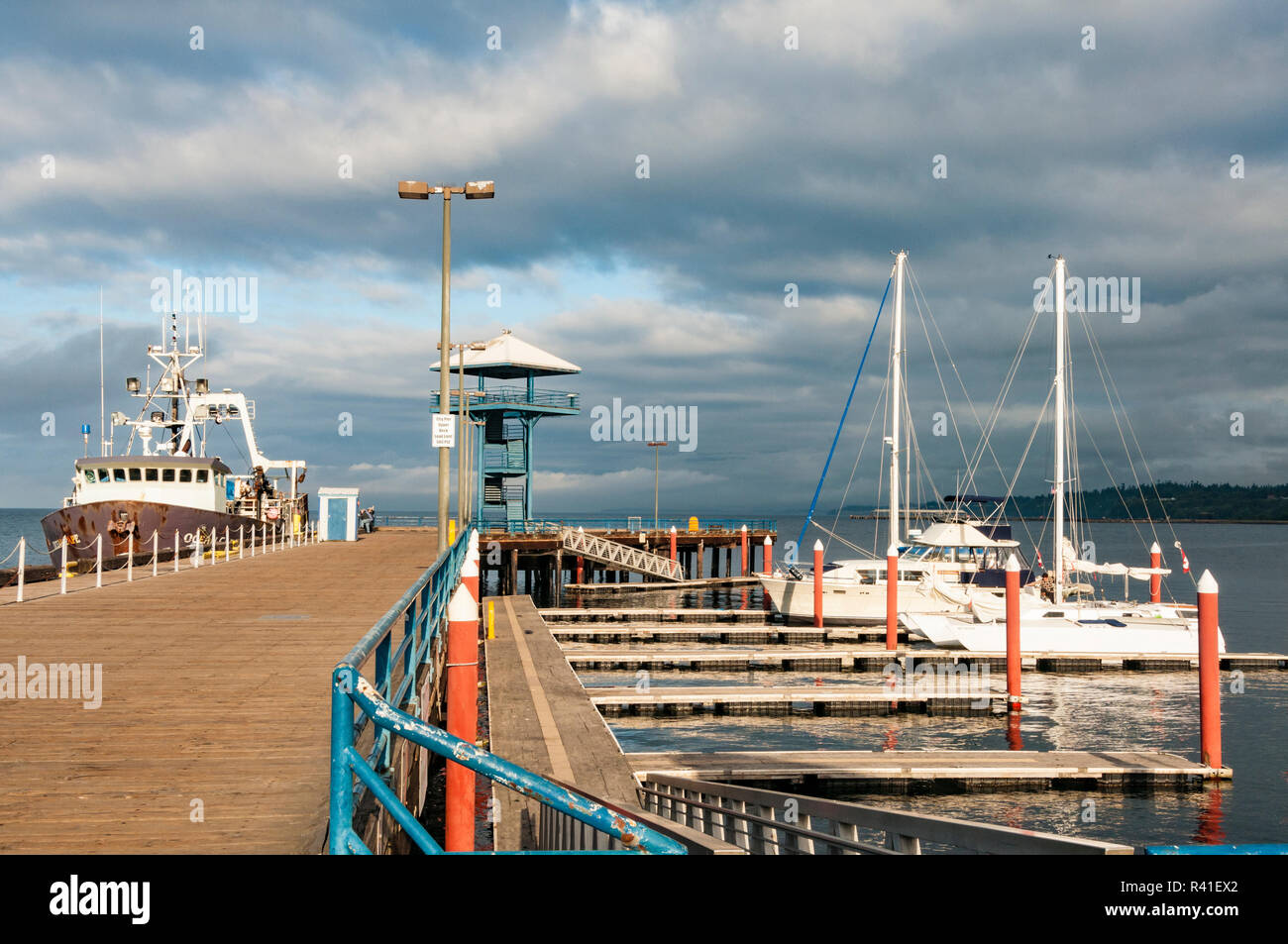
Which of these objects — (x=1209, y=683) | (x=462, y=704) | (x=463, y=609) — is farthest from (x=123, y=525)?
(x=463, y=609)

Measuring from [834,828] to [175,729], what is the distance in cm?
629

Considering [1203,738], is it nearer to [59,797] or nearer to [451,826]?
[451,826]

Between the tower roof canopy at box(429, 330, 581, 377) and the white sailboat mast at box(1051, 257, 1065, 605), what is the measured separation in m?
28.5

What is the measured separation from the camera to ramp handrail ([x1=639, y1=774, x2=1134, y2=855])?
6910 mm

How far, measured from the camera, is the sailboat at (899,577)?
3512cm

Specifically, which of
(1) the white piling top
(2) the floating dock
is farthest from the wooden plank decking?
(2) the floating dock

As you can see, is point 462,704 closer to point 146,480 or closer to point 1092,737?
point 1092,737

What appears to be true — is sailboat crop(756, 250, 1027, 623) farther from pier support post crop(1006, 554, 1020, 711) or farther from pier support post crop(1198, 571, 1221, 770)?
pier support post crop(1198, 571, 1221, 770)

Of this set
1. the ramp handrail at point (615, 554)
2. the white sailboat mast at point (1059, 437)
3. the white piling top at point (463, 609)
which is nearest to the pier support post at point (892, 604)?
the white sailboat mast at point (1059, 437)

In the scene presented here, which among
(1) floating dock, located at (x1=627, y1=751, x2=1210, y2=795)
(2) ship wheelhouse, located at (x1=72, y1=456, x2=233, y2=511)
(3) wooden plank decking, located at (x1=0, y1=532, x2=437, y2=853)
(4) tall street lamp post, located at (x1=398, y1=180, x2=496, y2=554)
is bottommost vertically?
(1) floating dock, located at (x1=627, y1=751, x2=1210, y2=795)

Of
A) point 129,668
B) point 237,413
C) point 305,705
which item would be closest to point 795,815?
point 305,705

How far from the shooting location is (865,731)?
20.6 m

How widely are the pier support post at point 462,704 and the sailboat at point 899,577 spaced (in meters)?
28.3

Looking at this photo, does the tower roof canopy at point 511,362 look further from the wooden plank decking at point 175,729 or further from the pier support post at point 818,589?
the wooden plank decking at point 175,729
